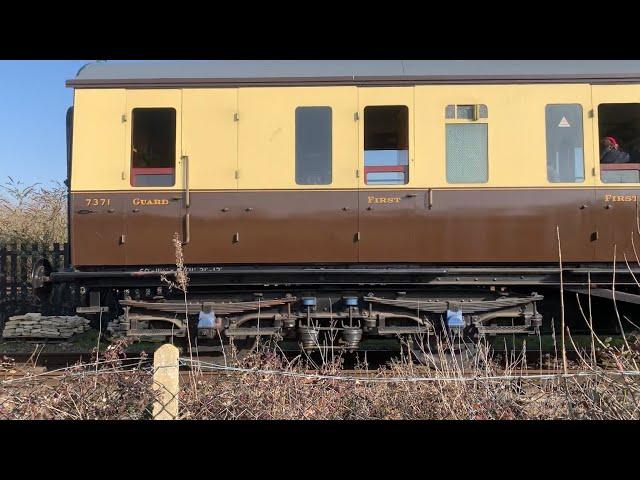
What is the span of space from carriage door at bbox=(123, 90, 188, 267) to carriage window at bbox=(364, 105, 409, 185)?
223 centimetres

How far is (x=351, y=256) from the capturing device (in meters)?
6.25

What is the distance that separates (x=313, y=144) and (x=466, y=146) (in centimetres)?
180

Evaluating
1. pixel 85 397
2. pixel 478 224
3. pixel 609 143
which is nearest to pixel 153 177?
pixel 85 397

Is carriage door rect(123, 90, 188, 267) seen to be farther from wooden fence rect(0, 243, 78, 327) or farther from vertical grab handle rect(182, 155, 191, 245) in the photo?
wooden fence rect(0, 243, 78, 327)

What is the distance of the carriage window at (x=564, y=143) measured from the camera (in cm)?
622

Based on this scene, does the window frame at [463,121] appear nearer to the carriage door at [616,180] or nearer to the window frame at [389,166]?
the window frame at [389,166]

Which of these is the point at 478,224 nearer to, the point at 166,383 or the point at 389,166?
the point at 389,166

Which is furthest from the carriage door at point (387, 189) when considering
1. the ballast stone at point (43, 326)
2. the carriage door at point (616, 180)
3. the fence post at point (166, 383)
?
the ballast stone at point (43, 326)

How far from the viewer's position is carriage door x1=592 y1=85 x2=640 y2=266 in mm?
6168

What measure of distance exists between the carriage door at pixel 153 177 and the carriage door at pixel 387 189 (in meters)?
2.14

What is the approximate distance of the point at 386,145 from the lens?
6438 millimetres

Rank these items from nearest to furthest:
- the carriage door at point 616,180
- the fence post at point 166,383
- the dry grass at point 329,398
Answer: the fence post at point 166,383 < the dry grass at point 329,398 < the carriage door at point 616,180

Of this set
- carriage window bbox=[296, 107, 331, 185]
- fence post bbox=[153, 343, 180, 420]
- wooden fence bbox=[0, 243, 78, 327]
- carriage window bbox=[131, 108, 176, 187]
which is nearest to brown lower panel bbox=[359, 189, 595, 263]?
carriage window bbox=[296, 107, 331, 185]

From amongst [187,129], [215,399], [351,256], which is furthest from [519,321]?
[187,129]
